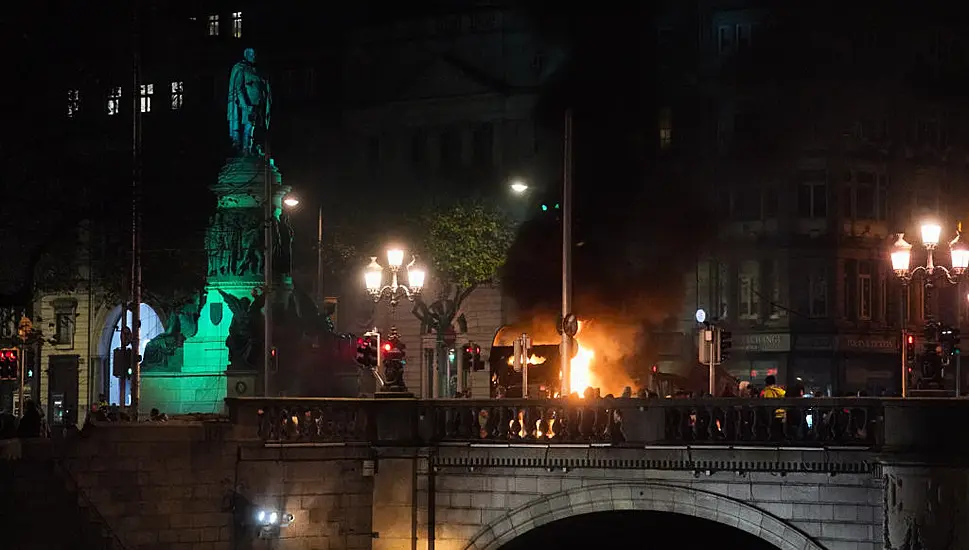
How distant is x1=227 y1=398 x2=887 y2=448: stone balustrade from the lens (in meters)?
34.4

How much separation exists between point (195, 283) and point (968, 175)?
1262 inches

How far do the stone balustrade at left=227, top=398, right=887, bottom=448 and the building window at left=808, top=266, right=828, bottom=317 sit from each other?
42999 millimetres

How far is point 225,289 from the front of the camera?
55.7 metres

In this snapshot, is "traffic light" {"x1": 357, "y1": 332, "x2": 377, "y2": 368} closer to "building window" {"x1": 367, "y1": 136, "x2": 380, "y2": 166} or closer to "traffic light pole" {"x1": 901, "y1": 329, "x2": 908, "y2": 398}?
"traffic light pole" {"x1": 901, "y1": 329, "x2": 908, "y2": 398}

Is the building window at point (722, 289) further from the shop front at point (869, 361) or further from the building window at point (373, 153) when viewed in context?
the building window at point (373, 153)

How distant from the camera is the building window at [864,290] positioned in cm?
8106

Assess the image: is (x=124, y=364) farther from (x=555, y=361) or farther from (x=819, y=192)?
(x=819, y=192)

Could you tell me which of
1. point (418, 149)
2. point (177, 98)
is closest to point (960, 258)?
point (418, 149)

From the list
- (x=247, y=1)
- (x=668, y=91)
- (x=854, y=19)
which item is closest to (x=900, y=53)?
(x=854, y=19)

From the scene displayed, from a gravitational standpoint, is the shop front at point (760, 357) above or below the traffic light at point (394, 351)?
above

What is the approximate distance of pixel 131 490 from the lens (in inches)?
1499

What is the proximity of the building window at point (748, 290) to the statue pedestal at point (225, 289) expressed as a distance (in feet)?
101

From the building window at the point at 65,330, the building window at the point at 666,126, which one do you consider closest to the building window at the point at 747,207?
the building window at the point at 666,126

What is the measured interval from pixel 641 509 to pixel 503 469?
285 centimetres
